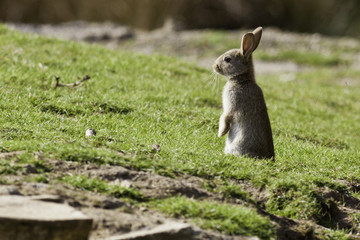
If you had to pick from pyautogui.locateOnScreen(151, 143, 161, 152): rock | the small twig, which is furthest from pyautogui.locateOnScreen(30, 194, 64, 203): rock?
the small twig

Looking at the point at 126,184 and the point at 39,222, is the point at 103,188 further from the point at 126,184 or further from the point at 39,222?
the point at 39,222

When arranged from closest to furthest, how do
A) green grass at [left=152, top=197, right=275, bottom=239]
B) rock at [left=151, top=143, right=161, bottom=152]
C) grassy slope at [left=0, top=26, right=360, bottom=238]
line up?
green grass at [left=152, top=197, right=275, bottom=239] → grassy slope at [left=0, top=26, right=360, bottom=238] → rock at [left=151, top=143, right=161, bottom=152]

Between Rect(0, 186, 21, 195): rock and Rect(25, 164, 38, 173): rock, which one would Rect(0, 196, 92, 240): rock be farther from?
Rect(25, 164, 38, 173): rock

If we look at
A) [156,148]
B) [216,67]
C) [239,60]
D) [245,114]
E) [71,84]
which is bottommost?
[156,148]

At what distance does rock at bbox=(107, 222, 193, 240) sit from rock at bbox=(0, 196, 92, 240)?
30 cm

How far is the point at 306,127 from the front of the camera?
9906 mm

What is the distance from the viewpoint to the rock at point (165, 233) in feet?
14.6

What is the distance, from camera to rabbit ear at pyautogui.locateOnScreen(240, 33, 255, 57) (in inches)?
266

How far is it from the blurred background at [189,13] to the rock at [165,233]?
21.1m

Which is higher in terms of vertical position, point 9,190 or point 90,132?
point 90,132

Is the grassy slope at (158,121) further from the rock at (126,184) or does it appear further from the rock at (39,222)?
the rock at (39,222)

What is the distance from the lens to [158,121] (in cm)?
812

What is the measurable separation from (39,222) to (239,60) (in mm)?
3622

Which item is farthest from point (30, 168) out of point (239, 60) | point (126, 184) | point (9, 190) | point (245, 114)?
point (239, 60)
